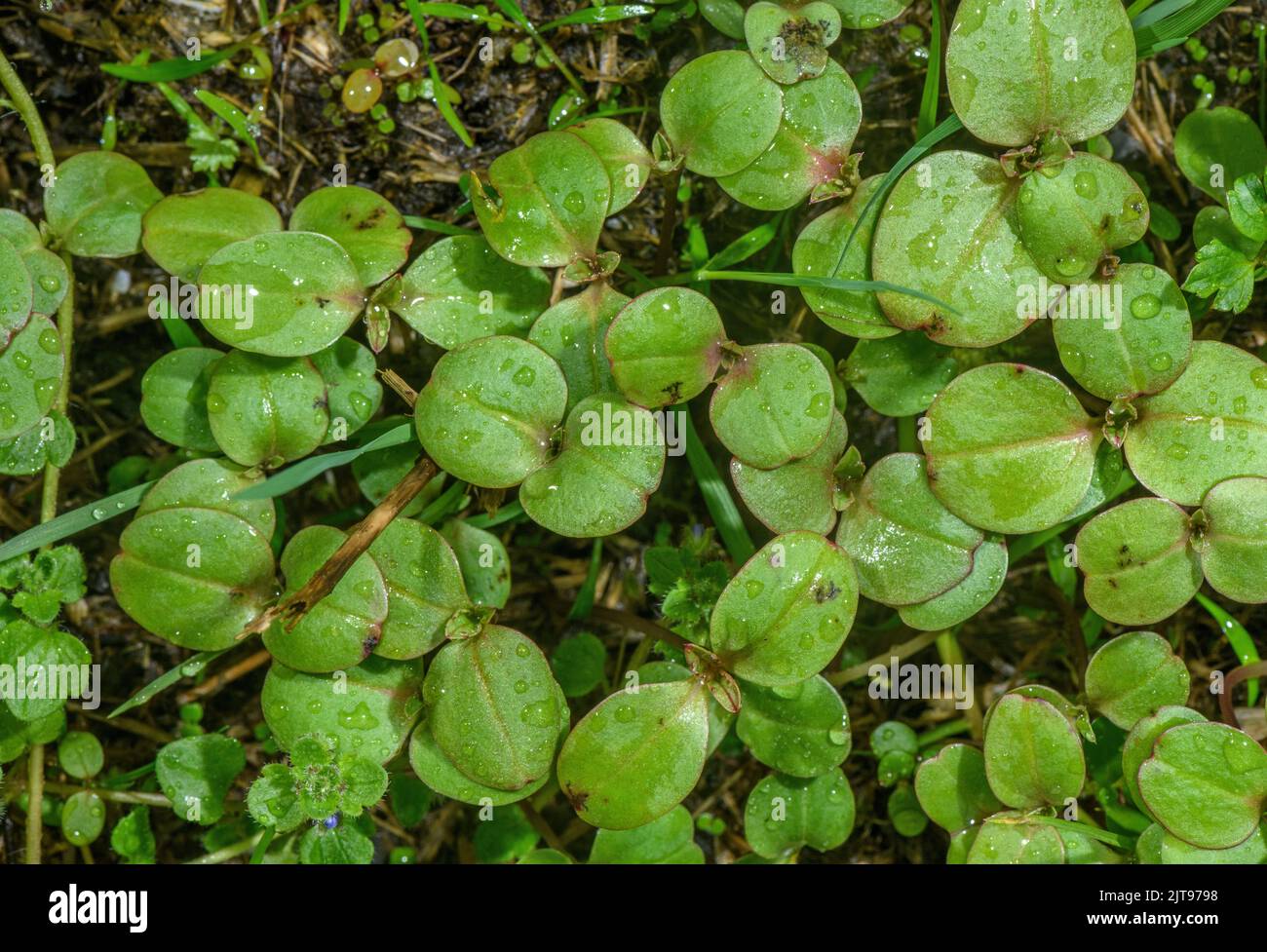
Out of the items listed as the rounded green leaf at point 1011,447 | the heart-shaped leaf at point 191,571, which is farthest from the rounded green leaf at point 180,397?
the rounded green leaf at point 1011,447

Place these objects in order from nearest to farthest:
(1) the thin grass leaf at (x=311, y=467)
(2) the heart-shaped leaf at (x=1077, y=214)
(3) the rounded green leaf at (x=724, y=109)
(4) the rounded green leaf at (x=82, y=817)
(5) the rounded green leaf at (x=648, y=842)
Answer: (1) the thin grass leaf at (x=311, y=467) → (2) the heart-shaped leaf at (x=1077, y=214) → (3) the rounded green leaf at (x=724, y=109) → (5) the rounded green leaf at (x=648, y=842) → (4) the rounded green leaf at (x=82, y=817)

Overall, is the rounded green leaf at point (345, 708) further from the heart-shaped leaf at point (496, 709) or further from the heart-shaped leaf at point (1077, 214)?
the heart-shaped leaf at point (1077, 214)

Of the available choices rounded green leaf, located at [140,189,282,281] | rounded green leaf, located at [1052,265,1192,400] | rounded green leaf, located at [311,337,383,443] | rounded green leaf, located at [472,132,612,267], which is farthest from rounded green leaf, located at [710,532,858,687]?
rounded green leaf, located at [140,189,282,281]

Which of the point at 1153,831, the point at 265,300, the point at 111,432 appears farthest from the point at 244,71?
the point at 1153,831

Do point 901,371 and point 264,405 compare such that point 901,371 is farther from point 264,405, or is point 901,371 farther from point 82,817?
point 82,817

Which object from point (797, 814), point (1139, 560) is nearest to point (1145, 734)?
point (1139, 560)
